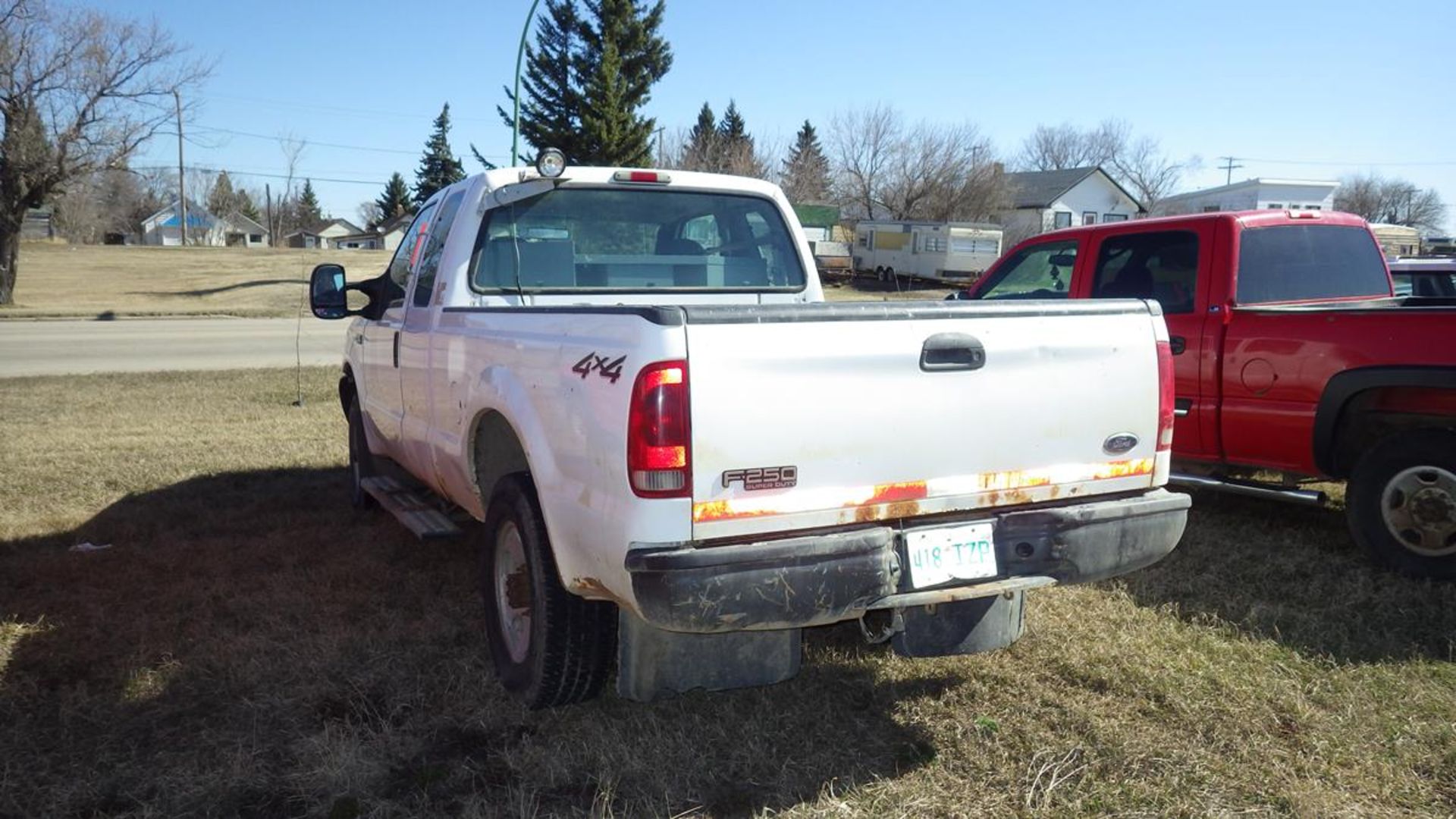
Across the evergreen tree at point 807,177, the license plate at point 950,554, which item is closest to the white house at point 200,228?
the evergreen tree at point 807,177

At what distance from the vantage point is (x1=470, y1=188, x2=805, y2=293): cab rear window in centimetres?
456

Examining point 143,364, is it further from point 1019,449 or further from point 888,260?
point 888,260

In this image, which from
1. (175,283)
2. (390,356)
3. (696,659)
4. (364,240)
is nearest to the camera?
(696,659)

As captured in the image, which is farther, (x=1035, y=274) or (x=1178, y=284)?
(x=1035, y=274)

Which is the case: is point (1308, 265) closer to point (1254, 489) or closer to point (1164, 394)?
point (1254, 489)

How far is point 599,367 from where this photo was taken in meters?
2.85

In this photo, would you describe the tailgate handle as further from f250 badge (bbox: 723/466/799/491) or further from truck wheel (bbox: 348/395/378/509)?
truck wheel (bbox: 348/395/378/509)

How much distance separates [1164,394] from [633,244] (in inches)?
98.3

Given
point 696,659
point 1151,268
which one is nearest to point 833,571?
point 696,659

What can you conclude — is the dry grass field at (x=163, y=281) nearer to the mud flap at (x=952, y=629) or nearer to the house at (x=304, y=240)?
the mud flap at (x=952, y=629)

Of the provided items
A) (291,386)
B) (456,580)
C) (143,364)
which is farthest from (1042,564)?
(143,364)

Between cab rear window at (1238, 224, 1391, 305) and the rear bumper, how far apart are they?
3.28 meters

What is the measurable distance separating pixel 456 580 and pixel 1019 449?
9.96 feet

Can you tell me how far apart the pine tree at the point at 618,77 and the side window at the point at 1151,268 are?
113 ft
